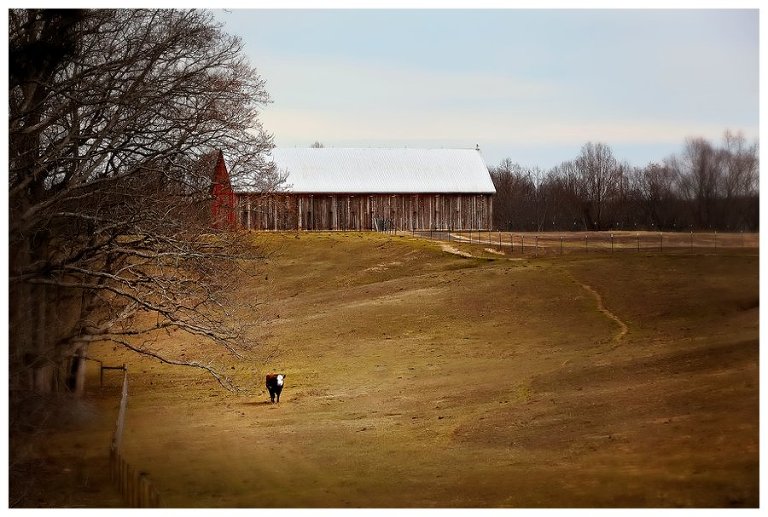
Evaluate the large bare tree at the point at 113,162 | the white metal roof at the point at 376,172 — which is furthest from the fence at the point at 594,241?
the large bare tree at the point at 113,162

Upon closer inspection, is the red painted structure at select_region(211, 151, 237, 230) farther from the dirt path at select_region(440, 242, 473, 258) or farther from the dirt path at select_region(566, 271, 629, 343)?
the dirt path at select_region(440, 242, 473, 258)

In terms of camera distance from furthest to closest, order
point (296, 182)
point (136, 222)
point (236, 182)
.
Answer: point (296, 182) < point (236, 182) < point (136, 222)

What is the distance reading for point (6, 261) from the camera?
14.7 m

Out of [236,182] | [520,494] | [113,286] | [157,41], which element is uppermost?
[157,41]

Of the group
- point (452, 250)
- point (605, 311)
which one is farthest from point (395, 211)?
point (605, 311)

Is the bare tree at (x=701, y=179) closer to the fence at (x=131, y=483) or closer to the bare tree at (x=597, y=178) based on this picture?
the bare tree at (x=597, y=178)

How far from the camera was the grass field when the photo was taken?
14.6 metres

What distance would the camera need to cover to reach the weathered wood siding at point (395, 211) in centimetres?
3776

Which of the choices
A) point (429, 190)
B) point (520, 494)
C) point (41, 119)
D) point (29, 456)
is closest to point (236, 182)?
point (41, 119)

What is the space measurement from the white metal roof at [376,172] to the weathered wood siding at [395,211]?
261 mm

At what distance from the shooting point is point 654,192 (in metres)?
18.2

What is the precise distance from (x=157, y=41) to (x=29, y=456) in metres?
7.33

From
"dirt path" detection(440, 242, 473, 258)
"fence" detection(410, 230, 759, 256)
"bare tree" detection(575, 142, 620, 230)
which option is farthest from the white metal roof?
"bare tree" detection(575, 142, 620, 230)

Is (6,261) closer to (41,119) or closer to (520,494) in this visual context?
(41,119)
